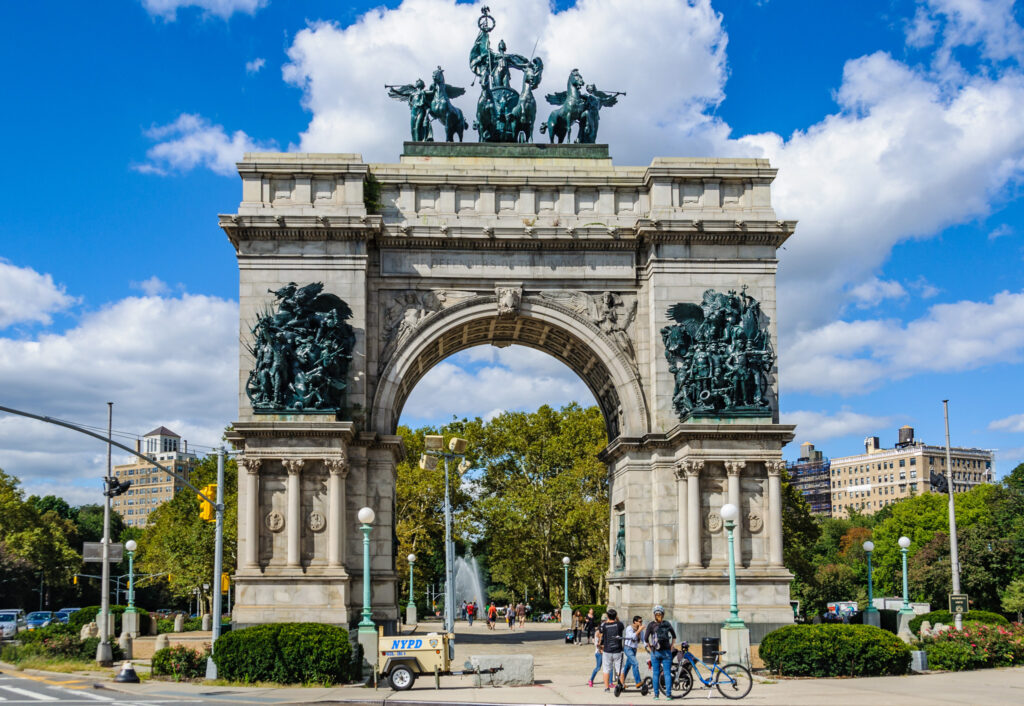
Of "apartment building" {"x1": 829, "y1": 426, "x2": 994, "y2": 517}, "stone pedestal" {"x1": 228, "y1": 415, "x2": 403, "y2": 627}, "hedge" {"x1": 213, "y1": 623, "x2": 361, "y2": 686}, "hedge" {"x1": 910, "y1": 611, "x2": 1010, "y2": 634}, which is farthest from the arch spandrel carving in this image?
"apartment building" {"x1": 829, "y1": 426, "x2": 994, "y2": 517}

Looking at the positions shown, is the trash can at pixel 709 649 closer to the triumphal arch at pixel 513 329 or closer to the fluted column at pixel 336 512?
the triumphal arch at pixel 513 329

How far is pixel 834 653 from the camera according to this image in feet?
86.2

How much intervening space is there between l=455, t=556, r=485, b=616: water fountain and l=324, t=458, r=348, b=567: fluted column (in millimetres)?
61651

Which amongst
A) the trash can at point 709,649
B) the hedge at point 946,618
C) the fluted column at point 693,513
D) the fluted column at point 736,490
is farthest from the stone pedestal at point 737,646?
the hedge at point 946,618

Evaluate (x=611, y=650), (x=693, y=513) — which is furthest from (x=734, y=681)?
(x=693, y=513)

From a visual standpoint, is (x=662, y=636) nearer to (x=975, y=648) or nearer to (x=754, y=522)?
(x=975, y=648)

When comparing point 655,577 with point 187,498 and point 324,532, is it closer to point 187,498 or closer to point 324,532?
point 324,532

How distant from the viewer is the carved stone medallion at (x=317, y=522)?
33156 millimetres

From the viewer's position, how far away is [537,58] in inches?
1543

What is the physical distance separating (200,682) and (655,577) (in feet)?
47.7

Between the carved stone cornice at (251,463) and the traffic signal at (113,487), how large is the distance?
12.0 feet

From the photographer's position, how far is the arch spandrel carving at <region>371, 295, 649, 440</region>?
1391 inches

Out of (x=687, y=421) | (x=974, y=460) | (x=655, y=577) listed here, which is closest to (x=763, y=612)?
(x=655, y=577)

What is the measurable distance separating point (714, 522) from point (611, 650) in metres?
11.0
